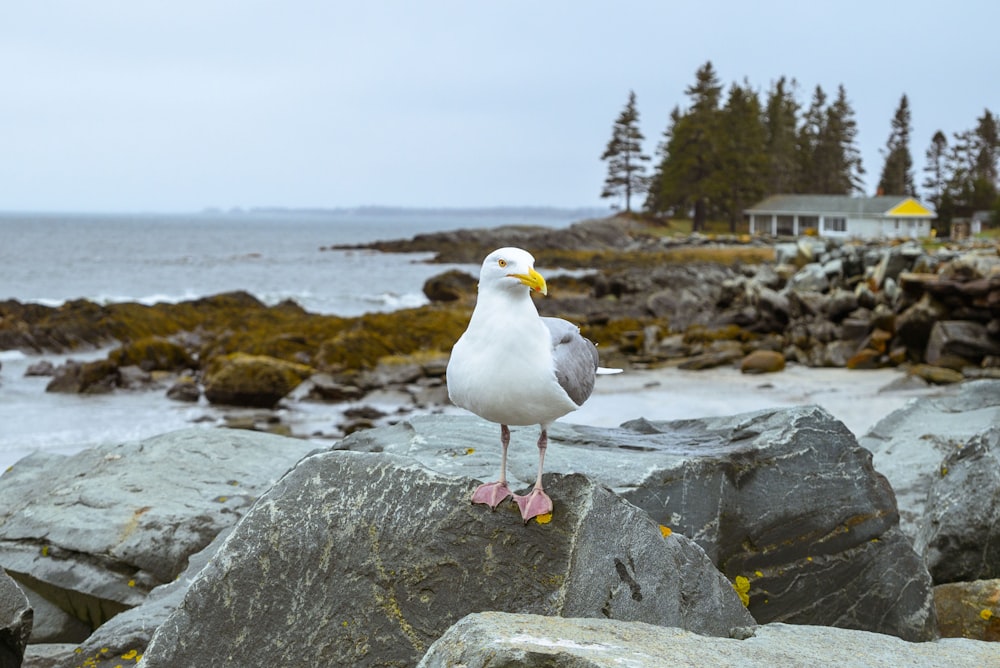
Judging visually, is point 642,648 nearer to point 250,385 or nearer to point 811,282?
point 250,385

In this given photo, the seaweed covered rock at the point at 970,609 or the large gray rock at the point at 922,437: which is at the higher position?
the large gray rock at the point at 922,437

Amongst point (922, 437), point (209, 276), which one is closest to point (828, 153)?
point (209, 276)

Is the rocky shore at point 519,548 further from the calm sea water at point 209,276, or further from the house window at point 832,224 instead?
the house window at point 832,224

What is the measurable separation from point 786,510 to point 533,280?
258 cm

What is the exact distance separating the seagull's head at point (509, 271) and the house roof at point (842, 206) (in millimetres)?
76417

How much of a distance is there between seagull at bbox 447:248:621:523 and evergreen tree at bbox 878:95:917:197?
102 meters

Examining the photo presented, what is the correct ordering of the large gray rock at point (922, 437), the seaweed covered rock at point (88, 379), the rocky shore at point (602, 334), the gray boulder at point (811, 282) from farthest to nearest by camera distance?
the gray boulder at point (811, 282), the seaweed covered rock at point (88, 379), the rocky shore at point (602, 334), the large gray rock at point (922, 437)

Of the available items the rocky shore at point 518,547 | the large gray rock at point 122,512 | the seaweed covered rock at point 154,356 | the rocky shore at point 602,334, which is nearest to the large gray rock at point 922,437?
the rocky shore at point 518,547

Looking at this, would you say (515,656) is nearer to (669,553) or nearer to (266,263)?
(669,553)

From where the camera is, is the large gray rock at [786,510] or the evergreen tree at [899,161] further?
the evergreen tree at [899,161]

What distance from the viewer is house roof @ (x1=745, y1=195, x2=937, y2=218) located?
244 ft

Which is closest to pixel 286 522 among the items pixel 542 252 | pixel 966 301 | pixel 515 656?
pixel 515 656

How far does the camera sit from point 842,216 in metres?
76.9

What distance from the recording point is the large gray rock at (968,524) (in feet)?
19.6
